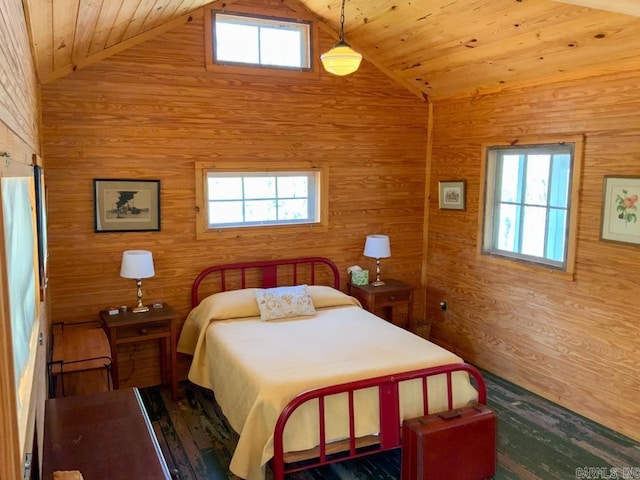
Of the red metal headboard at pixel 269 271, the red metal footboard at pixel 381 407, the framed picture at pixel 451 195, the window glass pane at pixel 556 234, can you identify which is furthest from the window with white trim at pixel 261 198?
the red metal footboard at pixel 381 407

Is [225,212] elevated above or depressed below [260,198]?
below

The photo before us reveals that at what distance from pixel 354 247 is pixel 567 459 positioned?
2.43m

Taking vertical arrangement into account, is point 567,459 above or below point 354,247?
below

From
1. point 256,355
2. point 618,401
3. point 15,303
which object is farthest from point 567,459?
point 15,303

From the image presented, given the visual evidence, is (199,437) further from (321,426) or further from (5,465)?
(5,465)

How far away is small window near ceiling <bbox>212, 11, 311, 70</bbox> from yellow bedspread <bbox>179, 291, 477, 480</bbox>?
2.03 meters

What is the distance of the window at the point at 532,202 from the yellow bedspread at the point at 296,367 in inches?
50.5

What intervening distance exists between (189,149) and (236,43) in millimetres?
957

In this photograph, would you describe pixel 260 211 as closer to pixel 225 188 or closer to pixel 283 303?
pixel 225 188

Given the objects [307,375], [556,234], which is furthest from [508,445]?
[556,234]

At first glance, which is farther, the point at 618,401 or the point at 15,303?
the point at 618,401

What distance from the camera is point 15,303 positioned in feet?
3.76

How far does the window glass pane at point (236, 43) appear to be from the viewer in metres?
4.23

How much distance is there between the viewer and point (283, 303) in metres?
4.06
